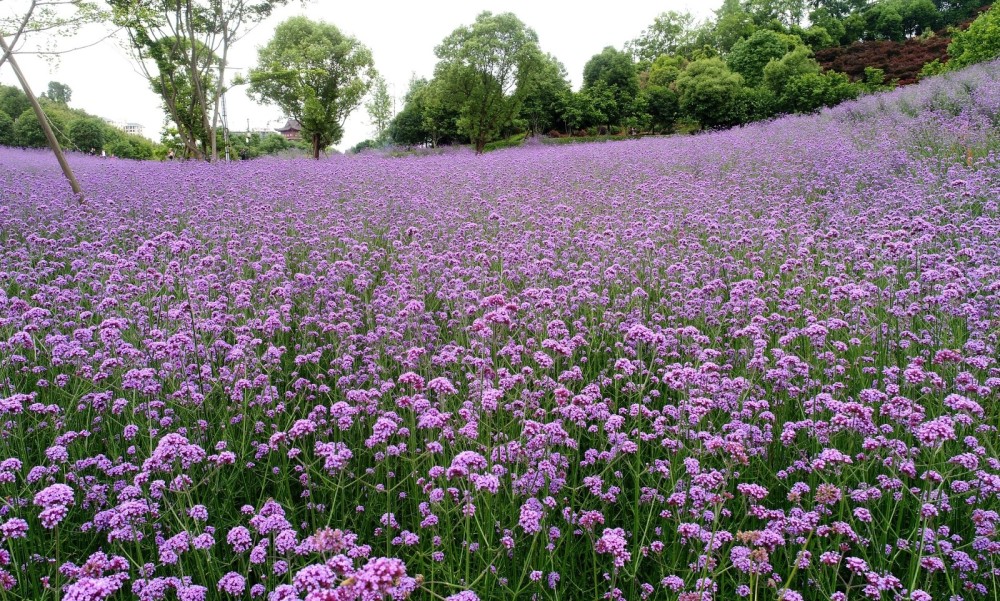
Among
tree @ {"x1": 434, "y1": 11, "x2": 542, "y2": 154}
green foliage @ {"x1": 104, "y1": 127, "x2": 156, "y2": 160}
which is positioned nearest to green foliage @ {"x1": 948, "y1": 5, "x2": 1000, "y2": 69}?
tree @ {"x1": 434, "y1": 11, "x2": 542, "y2": 154}

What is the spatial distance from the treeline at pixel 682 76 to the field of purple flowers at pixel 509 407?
2234 cm

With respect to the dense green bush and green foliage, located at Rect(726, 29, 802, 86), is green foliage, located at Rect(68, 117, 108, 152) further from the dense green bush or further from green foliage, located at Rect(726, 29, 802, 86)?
green foliage, located at Rect(726, 29, 802, 86)

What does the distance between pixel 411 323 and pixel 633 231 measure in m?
2.99

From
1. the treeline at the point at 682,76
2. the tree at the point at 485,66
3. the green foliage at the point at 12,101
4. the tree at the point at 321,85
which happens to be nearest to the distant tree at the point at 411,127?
the treeline at the point at 682,76

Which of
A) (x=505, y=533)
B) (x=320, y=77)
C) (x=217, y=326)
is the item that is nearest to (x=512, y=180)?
(x=217, y=326)

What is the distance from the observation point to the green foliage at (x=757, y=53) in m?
41.9

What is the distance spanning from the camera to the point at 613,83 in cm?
4534

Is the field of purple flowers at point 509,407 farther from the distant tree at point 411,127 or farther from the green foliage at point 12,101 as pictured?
the green foliage at point 12,101

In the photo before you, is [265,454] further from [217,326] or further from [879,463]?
[879,463]

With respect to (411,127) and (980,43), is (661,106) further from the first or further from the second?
(411,127)

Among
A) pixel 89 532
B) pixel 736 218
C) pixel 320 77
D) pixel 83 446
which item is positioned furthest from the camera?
pixel 320 77

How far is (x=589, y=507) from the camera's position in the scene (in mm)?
2850

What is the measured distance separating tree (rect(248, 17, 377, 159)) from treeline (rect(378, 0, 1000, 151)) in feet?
15.3

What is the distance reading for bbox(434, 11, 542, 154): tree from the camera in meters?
31.7
